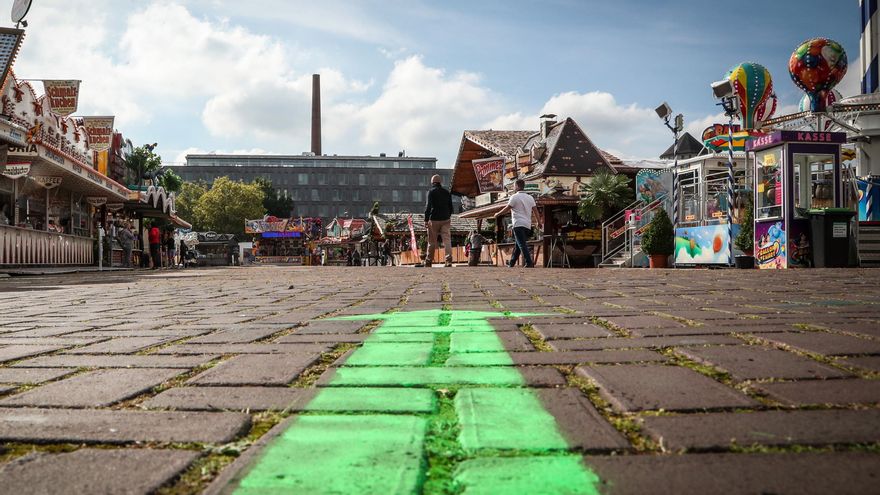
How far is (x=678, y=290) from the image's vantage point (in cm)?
595

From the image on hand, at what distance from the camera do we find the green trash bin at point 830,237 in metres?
12.2

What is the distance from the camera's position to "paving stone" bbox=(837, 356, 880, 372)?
2150 mm

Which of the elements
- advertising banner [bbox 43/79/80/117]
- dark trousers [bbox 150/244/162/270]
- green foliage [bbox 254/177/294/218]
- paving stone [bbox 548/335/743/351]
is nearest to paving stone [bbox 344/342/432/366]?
paving stone [bbox 548/335/743/351]

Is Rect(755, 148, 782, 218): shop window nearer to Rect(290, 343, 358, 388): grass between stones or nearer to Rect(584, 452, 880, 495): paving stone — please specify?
Rect(290, 343, 358, 388): grass between stones

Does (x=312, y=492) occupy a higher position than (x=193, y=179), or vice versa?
(x=193, y=179)

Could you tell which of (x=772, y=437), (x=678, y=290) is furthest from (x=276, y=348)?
(x=678, y=290)

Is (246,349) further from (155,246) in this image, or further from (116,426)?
(155,246)

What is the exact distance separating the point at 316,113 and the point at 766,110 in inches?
2932

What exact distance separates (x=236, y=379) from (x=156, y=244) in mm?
28726

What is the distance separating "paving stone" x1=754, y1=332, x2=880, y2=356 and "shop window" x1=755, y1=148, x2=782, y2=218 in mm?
10875

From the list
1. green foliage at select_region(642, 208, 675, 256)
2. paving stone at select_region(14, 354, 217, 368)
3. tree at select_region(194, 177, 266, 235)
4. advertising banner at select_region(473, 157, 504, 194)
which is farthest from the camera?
tree at select_region(194, 177, 266, 235)

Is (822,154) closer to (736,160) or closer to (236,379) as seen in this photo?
(736,160)

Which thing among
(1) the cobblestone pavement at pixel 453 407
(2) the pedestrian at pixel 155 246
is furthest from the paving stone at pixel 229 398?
(2) the pedestrian at pixel 155 246

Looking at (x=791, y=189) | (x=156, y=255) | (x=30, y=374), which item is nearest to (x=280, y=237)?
(x=156, y=255)
